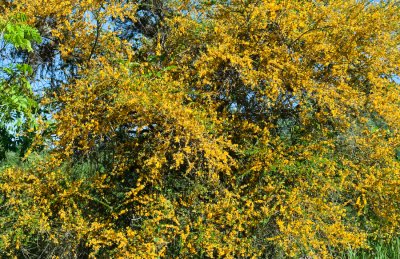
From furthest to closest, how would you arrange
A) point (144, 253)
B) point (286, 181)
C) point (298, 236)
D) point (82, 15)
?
point (82, 15), point (286, 181), point (298, 236), point (144, 253)

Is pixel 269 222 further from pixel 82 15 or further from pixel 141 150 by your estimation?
pixel 82 15

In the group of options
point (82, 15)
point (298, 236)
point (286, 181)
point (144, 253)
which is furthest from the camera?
point (82, 15)

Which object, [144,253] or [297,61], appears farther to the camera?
[297,61]

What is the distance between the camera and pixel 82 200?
538cm

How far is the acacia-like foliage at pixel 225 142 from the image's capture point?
503cm

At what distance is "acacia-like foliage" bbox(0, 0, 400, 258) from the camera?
5.03 meters

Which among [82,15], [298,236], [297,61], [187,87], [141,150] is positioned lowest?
[298,236]

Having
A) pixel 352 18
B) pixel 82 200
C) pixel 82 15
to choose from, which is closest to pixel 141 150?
pixel 82 200

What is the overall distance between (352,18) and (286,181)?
1.98 m

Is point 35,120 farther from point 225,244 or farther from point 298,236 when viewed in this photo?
point 298,236

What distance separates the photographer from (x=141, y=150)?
5.23 metres

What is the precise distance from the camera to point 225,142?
5109mm

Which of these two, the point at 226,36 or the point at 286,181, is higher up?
the point at 226,36

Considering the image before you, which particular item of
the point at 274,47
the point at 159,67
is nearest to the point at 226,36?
the point at 274,47
